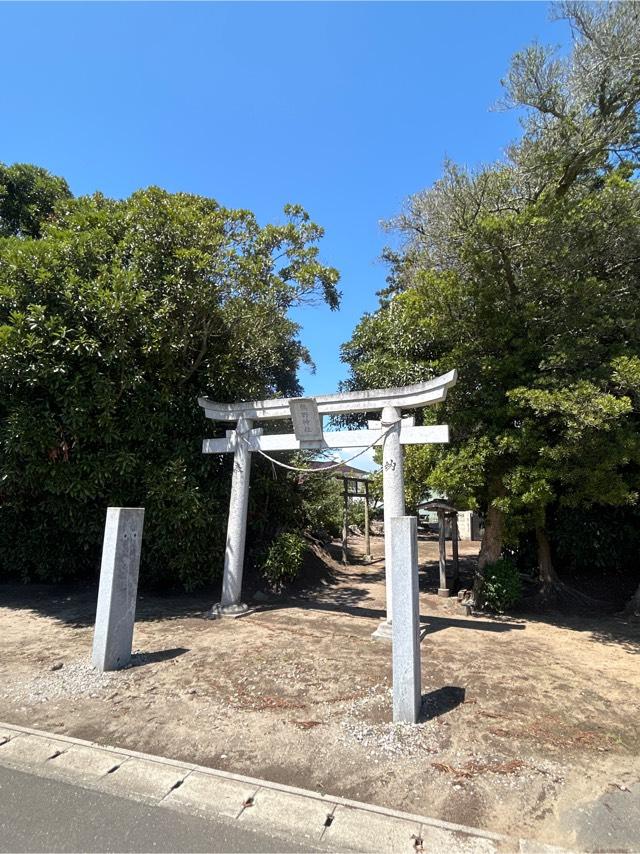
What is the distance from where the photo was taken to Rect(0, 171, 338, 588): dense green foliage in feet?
24.8

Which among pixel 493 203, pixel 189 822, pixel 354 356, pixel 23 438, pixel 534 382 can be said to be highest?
pixel 493 203

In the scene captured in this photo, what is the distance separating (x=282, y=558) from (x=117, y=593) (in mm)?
4666

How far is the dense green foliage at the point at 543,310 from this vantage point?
A: 7.16 m

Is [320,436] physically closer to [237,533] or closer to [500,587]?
[237,533]

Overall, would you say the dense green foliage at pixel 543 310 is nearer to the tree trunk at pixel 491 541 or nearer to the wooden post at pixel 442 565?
the tree trunk at pixel 491 541

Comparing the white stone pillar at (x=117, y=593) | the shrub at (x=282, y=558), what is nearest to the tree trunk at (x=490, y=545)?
the shrub at (x=282, y=558)

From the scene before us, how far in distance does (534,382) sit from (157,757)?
6.87 meters

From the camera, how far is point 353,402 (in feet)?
25.8

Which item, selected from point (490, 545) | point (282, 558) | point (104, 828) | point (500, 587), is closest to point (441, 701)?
point (104, 828)

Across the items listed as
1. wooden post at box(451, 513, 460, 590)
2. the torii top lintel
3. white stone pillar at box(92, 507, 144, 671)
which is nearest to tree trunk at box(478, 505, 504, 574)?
wooden post at box(451, 513, 460, 590)

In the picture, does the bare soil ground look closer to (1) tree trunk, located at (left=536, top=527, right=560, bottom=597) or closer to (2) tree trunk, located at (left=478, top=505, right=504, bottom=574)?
(2) tree trunk, located at (left=478, top=505, right=504, bottom=574)

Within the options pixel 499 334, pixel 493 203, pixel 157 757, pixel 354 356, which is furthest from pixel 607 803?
pixel 354 356

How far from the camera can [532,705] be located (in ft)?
14.6

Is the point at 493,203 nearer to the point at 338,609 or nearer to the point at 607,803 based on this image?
the point at 338,609
